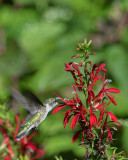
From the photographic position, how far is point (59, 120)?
2273 millimetres

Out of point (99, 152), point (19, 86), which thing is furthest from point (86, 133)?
point (19, 86)

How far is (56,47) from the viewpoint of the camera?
3.02 metres

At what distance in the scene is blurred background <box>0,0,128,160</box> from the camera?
2.30m

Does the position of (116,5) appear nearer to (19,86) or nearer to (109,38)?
(109,38)

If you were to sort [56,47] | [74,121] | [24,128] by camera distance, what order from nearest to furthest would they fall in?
[74,121], [24,128], [56,47]

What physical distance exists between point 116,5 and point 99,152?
268 cm

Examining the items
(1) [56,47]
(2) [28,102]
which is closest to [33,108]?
(2) [28,102]

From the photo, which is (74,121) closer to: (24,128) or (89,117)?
(89,117)

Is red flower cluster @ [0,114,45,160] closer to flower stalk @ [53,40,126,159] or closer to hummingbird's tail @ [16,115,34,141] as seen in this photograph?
hummingbird's tail @ [16,115,34,141]

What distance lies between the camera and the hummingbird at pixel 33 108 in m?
1.16

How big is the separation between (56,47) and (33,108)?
1835 millimetres

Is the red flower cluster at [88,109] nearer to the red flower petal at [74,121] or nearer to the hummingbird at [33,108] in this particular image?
the red flower petal at [74,121]

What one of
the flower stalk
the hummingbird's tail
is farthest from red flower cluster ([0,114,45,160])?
the flower stalk

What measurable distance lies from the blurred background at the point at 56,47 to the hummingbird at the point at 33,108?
2.50 feet
